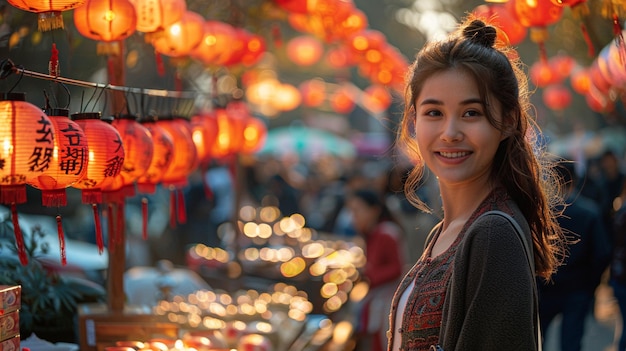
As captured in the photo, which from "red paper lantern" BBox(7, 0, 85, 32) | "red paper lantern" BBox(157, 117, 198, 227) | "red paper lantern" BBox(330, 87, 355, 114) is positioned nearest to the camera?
"red paper lantern" BBox(7, 0, 85, 32)

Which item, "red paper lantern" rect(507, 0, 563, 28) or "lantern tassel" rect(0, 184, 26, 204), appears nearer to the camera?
"lantern tassel" rect(0, 184, 26, 204)

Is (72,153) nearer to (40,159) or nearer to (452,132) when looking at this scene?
(40,159)

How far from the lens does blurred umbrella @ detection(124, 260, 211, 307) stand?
7.60 m

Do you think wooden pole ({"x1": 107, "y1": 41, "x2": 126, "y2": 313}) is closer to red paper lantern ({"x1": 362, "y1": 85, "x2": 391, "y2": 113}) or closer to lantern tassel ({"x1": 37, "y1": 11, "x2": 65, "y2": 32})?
lantern tassel ({"x1": 37, "y1": 11, "x2": 65, "y2": 32})

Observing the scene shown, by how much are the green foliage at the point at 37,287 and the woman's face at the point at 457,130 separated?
11.5 ft

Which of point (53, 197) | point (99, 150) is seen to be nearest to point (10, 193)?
point (53, 197)

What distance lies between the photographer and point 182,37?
712 cm

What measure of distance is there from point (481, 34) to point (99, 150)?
7.68 ft

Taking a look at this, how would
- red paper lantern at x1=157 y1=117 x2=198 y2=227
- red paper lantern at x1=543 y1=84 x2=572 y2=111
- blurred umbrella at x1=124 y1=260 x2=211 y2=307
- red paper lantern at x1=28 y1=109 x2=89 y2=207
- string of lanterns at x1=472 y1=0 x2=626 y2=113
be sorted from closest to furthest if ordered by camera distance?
red paper lantern at x1=28 y1=109 x2=89 y2=207 < string of lanterns at x1=472 y1=0 x2=626 y2=113 < red paper lantern at x1=157 y1=117 x2=198 y2=227 < blurred umbrella at x1=124 y1=260 x2=211 y2=307 < red paper lantern at x1=543 y1=84 x2=572 y2=111

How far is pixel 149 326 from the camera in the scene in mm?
5566

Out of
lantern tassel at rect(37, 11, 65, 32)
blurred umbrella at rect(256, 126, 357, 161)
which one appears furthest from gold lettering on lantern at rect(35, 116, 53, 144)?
blurred umbrella at rect(256, 126, 357, 161)

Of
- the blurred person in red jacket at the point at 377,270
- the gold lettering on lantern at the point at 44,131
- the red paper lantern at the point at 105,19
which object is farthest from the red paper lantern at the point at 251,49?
the gold lettering on lantern at the point at 44,131

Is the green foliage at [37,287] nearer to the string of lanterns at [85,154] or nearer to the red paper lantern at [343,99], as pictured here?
the string of lanterns at [85,154]

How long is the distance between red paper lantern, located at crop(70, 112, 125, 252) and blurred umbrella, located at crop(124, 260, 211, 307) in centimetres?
300
